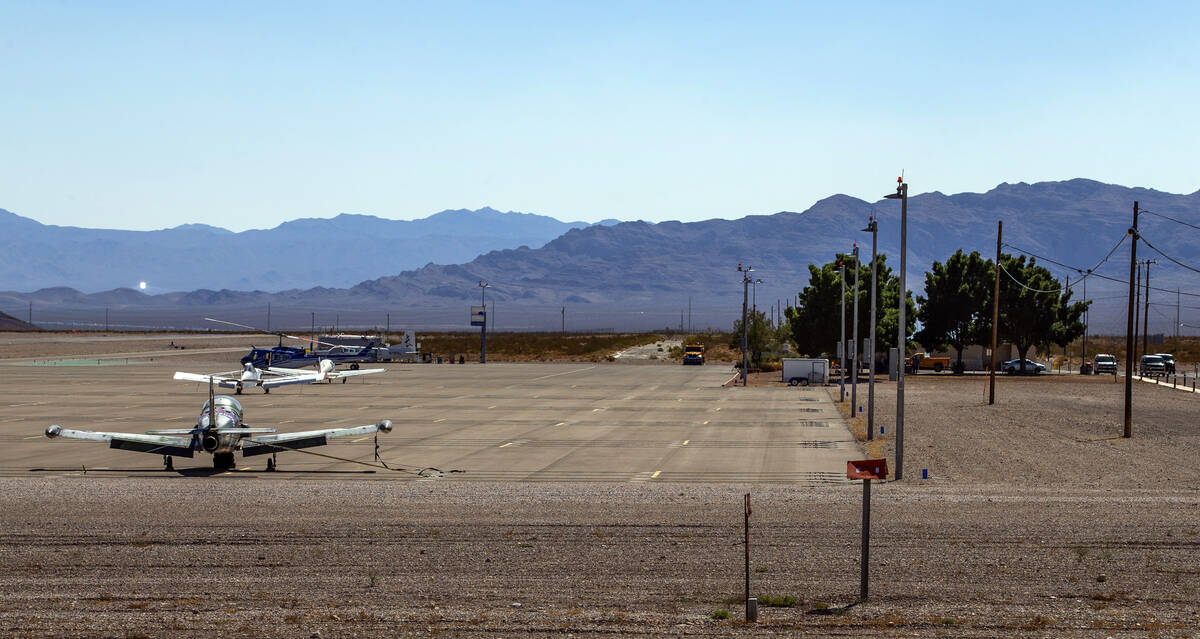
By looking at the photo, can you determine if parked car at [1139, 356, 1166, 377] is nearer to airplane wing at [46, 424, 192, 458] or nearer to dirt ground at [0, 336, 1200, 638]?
dirt ground at [0, 336, 1200, 638]

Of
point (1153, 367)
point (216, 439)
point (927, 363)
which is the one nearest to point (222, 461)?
point (216, 439)

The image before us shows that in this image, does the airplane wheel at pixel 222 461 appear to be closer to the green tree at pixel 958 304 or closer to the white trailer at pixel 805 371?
the white trailer at pixel 805 371

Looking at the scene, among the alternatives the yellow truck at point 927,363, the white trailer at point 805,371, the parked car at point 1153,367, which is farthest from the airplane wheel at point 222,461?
the parked car at point 1153,367

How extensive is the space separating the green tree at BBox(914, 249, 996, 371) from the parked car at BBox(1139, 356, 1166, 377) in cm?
1329

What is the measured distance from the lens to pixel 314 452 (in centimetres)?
3144

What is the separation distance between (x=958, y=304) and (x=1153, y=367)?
17.3 meters

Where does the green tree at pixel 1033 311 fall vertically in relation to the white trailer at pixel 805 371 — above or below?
above

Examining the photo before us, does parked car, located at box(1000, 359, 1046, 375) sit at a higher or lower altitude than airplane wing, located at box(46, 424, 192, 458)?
higher

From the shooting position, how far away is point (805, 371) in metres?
72.9

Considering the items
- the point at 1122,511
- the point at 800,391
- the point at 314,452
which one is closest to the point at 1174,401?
the point at 800,391

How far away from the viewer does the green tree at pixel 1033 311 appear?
93.6m

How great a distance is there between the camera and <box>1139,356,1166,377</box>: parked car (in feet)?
294

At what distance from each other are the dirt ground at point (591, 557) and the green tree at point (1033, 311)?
7096cm

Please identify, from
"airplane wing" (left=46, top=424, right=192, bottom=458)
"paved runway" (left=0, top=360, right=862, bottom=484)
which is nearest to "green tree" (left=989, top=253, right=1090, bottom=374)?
"paved runway" (left=0, top=360, right=862, bottom=484)
